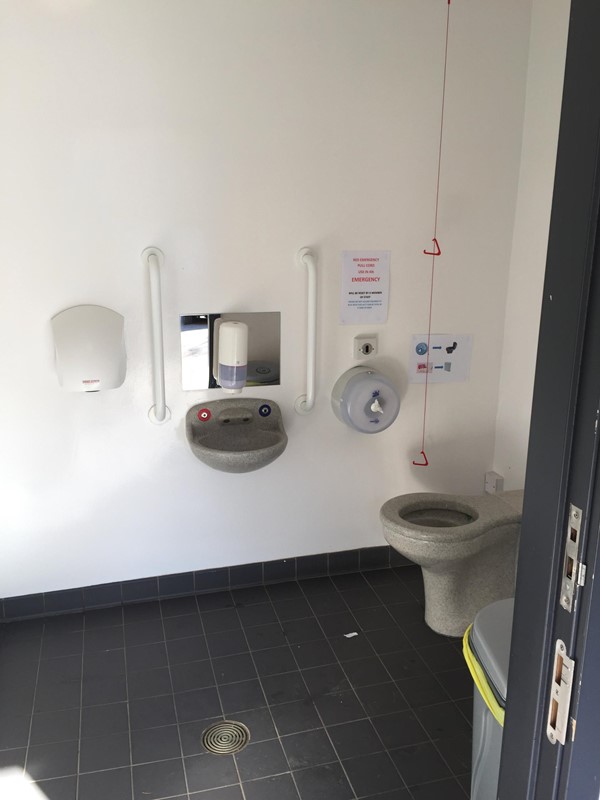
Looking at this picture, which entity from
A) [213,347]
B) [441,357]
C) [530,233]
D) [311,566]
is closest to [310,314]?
[213,347]

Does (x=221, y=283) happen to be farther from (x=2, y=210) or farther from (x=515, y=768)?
(x=515, y=768)

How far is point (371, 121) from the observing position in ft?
9.46

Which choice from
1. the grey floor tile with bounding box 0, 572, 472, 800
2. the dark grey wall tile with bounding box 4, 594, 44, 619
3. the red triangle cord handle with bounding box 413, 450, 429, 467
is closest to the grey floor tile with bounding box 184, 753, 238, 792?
the grey floor tile with bounding box 0, 572, 472, 800

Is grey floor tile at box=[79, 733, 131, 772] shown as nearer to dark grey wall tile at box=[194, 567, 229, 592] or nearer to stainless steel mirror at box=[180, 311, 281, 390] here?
dark grey wall tile at box=[194, 567, 229, 592]

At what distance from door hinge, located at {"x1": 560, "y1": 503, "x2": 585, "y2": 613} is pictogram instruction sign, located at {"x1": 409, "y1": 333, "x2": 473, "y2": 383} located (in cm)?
227

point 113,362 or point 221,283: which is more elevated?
point 221,283

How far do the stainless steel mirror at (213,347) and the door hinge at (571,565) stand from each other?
2119 millimetres

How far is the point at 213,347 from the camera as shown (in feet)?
9.55

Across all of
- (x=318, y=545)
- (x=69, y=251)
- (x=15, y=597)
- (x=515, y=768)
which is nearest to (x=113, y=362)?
(x=69, y=251)

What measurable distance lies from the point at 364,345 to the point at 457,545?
933mm

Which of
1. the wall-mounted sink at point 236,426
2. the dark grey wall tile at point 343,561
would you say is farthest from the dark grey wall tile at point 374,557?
the wall-mounted sink at point 236,426

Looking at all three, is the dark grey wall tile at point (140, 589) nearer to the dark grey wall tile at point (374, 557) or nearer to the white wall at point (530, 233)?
the dark grey wall tile at point (374, 557)

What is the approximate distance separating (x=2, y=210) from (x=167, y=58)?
2.67 ft

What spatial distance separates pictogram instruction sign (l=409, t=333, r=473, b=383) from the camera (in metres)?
3.18
